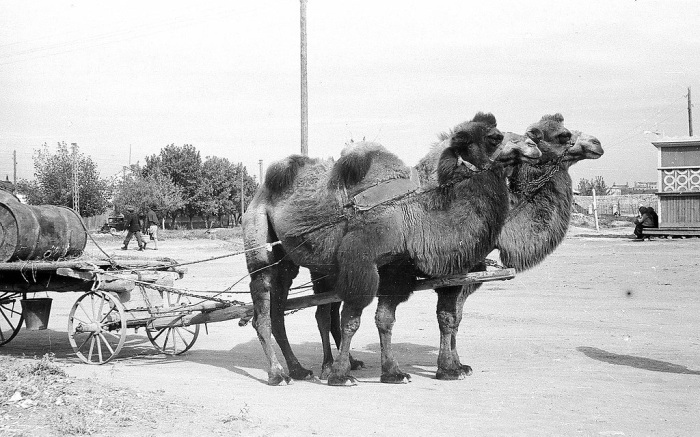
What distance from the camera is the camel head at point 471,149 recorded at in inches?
343

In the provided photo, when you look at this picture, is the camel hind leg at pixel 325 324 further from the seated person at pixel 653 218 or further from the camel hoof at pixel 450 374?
the seated person at pixel 653 218

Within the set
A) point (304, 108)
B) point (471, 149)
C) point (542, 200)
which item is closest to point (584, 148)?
point (542, 200)

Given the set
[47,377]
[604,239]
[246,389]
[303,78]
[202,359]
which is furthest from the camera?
[604,239]

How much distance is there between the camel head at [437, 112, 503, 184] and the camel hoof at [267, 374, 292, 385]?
306cm

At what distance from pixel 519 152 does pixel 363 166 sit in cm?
187

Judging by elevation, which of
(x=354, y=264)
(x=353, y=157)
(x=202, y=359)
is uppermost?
(x=353, y=157)

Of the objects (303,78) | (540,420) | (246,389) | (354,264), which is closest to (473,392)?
(540,420)

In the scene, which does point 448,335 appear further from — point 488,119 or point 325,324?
point 488,119

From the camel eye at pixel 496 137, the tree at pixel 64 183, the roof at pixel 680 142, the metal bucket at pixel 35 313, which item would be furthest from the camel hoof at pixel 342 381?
the tree at pixel 64 183

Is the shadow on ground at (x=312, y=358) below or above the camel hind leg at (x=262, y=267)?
below

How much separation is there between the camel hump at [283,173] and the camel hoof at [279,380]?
2354 millimetres

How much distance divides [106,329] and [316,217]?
11.5 feet

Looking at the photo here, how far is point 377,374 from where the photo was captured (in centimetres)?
995

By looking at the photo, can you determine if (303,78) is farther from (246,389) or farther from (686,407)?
(686,407)
